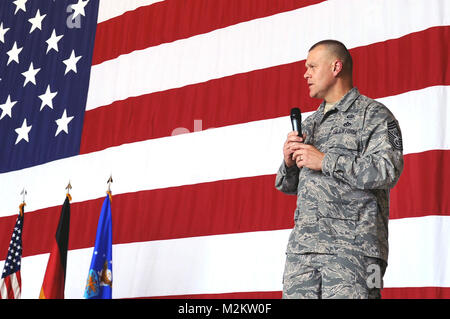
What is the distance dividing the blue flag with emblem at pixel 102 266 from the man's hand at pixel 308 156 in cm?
161

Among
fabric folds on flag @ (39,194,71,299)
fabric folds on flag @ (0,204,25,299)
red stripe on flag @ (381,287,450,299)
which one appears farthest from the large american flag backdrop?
fabric folds on flag @ (39,194,71,299)

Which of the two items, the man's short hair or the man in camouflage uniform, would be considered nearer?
the man in camouflage uniform

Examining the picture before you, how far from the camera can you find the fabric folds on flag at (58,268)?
329 centimetres

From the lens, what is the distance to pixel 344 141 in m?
1.97

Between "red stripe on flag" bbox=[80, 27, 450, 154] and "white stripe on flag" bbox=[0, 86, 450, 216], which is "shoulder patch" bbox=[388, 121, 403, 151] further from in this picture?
"red stripe on flag" bbox=[80, 27, 450, 154]

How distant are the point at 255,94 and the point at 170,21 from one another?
92 cm

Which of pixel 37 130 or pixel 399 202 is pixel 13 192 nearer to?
pixel 37 130

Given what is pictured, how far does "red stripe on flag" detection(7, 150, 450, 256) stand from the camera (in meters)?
2.93

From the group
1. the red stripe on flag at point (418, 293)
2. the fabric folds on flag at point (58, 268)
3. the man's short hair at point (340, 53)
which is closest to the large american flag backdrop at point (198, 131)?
the red stripe on flag at point (418, 293)

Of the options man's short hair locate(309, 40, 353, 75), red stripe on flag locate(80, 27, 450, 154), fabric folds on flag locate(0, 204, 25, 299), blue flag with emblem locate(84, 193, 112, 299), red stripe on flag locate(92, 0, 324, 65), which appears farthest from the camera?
red stripe on flag locate(92, 0, 324, 65)

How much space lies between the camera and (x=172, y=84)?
4023mm

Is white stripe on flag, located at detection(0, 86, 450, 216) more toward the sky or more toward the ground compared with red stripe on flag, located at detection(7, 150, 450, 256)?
more toward the sky

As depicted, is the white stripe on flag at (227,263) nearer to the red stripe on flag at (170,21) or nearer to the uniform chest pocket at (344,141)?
the uniform chest pocket at (344,141)
